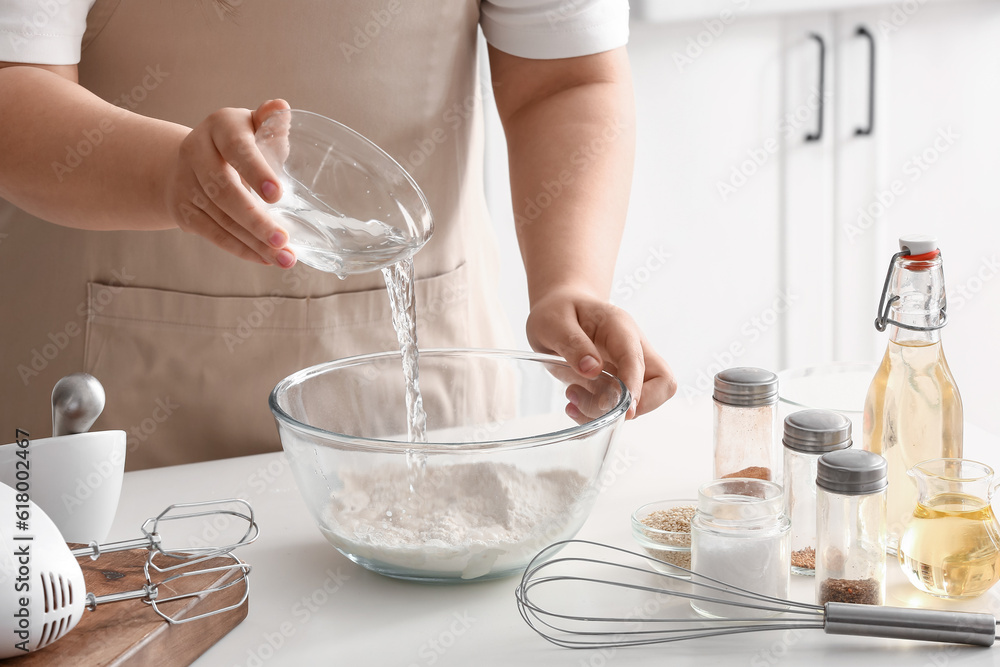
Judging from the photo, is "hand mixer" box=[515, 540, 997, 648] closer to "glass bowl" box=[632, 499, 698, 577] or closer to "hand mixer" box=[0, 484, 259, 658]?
"glass bowl" box=[632, 499, 698, 577]

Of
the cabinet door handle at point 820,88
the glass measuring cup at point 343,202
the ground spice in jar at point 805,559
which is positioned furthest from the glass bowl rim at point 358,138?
the cabinet door handle at point 820,88

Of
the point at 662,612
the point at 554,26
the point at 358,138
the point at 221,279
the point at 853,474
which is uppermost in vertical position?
the point at 554,26

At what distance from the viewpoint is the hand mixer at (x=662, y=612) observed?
24.5 inches

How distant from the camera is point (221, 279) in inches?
42.9

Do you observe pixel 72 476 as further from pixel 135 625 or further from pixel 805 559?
pixel 805 559

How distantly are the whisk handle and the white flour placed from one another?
20 centimetres

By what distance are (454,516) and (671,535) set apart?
16 centimetres

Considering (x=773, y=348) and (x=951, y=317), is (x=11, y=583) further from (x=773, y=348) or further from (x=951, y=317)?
(x=951, y=317)

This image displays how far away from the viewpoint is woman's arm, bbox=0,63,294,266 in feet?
2.34

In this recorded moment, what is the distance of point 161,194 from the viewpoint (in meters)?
0.80

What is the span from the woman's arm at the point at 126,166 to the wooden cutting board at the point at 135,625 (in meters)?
0.24

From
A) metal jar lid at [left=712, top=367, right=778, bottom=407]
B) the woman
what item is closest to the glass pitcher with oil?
metal jar lid at [left=712, top=367, right=778, bottom=407]

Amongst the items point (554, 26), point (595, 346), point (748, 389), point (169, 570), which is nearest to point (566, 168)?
point (554, 26)

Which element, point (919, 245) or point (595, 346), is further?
point (595, 346)
